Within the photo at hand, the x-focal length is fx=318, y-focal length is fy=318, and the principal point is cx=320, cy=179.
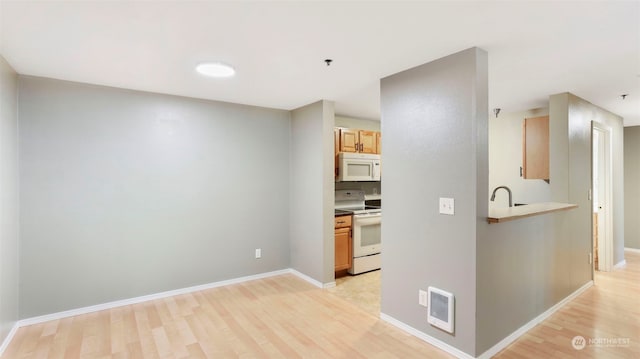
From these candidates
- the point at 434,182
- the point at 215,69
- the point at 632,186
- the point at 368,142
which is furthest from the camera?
the point at 632,186

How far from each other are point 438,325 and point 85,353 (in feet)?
8.92

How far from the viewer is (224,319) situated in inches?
119

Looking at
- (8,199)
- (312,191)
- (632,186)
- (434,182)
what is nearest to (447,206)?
(434,182)

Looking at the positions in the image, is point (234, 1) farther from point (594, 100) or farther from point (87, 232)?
point (594, 100)

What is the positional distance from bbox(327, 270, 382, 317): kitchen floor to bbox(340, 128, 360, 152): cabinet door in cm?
175

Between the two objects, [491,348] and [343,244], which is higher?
[343,244]

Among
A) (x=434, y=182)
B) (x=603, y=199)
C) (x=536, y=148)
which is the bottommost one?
(x=603, y=199)

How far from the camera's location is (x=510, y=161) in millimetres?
4699

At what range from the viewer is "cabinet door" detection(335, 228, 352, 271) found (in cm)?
414

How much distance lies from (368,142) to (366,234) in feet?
4.49

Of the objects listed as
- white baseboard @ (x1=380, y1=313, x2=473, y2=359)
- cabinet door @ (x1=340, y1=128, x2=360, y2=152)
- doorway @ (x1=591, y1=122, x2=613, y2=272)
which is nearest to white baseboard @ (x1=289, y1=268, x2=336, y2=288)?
white baseboard @ (x1=380, y1=313, x2=473, y2=359)

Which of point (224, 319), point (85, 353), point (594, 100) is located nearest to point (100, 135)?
point (85, 353)

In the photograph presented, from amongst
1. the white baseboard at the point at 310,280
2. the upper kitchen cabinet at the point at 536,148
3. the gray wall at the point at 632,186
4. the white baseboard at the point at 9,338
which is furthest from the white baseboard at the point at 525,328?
the white baseboard at the point at 9,338

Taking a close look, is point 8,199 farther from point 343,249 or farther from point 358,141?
point 358,141
